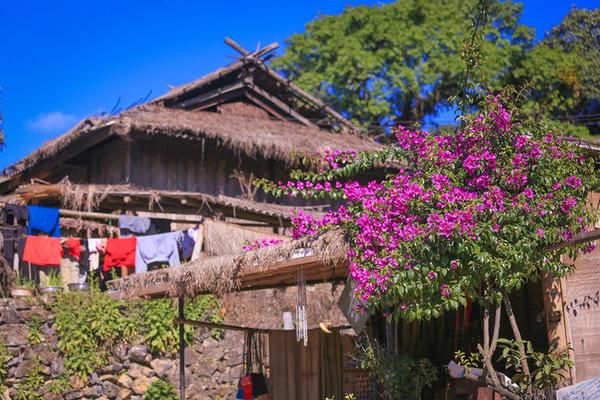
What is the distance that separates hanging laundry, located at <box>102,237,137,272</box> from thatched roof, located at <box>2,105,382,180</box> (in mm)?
2080

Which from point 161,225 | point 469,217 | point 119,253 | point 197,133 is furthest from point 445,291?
point 161,225

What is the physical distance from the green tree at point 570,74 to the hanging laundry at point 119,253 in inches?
481

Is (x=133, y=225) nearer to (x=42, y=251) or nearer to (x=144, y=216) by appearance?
(x=144, y=216)

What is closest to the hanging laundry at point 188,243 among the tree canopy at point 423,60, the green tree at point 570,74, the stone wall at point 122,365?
the stone wall at point 122,365

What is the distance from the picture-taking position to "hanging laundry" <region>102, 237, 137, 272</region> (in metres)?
15.1

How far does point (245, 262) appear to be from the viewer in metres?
8.55

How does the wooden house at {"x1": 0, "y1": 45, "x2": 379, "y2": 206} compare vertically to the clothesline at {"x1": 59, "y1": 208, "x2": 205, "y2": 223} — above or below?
above

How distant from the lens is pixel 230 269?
8.75 m

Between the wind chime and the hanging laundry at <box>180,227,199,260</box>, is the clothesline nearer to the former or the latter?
the hanging laundry at <box>180,227,199,260</box>

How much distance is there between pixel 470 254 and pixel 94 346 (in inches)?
319

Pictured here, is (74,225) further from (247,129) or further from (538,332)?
(538,332)

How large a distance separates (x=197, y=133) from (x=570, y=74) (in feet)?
38.3

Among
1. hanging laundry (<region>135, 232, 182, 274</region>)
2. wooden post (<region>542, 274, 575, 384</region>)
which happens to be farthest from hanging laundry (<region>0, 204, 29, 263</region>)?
wooden post (<region>542, 274, 575, 384</region>)

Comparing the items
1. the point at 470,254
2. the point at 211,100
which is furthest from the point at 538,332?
the point at 211,100
